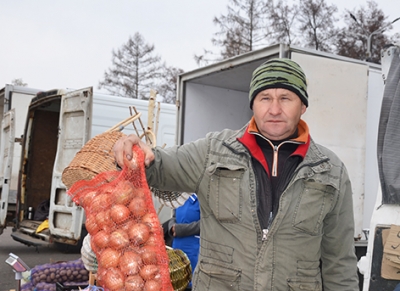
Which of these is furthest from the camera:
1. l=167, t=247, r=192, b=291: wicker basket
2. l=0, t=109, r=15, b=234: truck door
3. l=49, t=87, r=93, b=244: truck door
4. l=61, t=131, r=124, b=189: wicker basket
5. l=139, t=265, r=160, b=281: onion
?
l=0, t=109, r=15, b=234: truck door

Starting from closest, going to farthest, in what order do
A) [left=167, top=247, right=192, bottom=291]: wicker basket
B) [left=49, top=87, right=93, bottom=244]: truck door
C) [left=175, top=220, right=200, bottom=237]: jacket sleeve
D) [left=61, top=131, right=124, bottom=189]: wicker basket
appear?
[left=61, top=131, right=124, bottom=189]: wicker basket
[left=167, top=247, right=192, bottom=291]: wicker basket
[left=175, top=220, right=200, bottom=237]: jacket sleeve
[left=49, top=87, right=93, bottom=244]: truck door

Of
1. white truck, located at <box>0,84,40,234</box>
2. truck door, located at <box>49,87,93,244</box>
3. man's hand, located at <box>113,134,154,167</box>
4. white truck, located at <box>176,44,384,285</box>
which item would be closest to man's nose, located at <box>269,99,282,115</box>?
man's hand, located at <box>113,134,154,167</box>

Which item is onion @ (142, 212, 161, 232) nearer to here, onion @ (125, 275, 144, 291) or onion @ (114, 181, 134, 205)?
onion @ (114, 181, 134, 205)

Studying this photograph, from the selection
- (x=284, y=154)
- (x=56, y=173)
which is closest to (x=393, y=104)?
(x=284, y=154)

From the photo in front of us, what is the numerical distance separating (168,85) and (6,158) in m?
20.3

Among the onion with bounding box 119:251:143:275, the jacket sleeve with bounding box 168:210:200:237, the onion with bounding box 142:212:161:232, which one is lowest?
the jacket sleeve with bounding box 168:210:200:237

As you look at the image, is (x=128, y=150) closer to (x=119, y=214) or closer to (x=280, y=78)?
(x=119, y=214)

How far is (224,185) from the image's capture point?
201 centimetres

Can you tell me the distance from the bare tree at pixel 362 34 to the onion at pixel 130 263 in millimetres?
22041

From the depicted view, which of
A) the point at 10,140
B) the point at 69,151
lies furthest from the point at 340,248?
the point at 10,140

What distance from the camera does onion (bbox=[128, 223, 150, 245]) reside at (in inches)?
80.5

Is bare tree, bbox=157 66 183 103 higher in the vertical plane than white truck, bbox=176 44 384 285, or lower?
higher

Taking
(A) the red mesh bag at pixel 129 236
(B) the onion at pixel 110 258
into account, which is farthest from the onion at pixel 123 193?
(B) the onion at pixel 110 258

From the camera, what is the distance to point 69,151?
6801 millimetres
